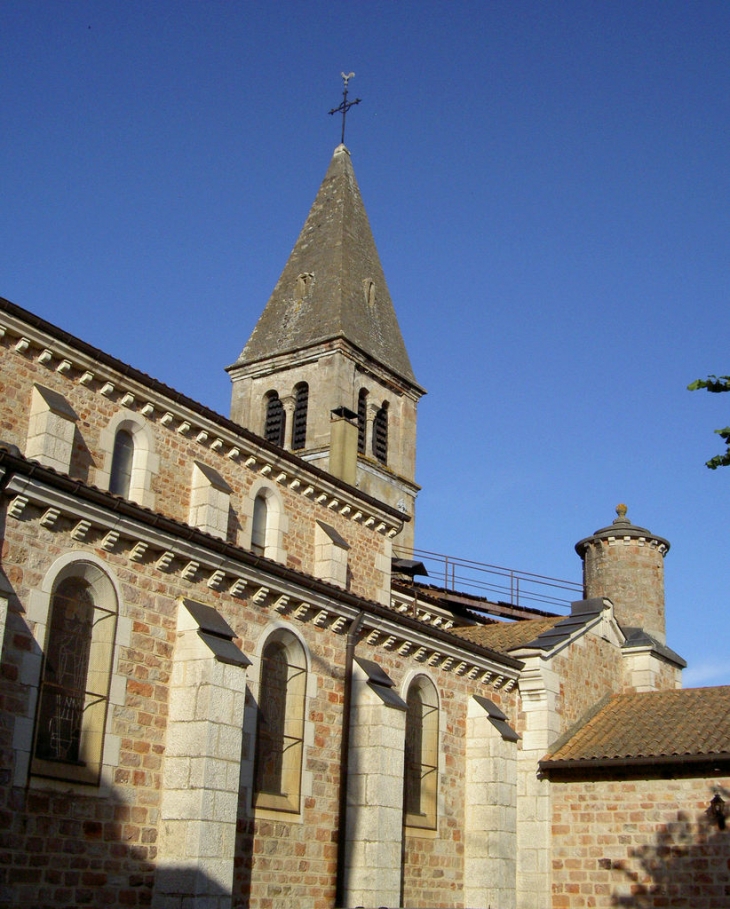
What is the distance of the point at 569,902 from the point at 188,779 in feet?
32.5

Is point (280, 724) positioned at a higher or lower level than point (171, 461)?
lower

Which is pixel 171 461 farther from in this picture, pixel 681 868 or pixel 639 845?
pixel 681 868

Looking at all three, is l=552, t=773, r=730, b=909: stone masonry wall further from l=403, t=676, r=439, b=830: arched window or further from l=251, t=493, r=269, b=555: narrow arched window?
l=251, t=493, r=269, b=555: narrow arched window

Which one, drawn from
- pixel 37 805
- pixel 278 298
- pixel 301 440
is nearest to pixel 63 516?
pixel 37 805

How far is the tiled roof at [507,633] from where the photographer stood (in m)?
23.9

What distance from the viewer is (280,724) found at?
639 inches

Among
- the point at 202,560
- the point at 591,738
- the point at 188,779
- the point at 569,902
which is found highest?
the point at 202,560

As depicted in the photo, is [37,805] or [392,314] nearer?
[37,805]

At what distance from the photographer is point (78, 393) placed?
18219mm

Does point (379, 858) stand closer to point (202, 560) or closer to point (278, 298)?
point (202, 560)

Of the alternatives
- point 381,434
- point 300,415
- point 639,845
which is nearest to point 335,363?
point 300,415

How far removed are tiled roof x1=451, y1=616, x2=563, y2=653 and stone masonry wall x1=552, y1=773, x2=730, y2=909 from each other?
11.1ft

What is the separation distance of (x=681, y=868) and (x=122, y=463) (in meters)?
11.8

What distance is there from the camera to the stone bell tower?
135 feet
